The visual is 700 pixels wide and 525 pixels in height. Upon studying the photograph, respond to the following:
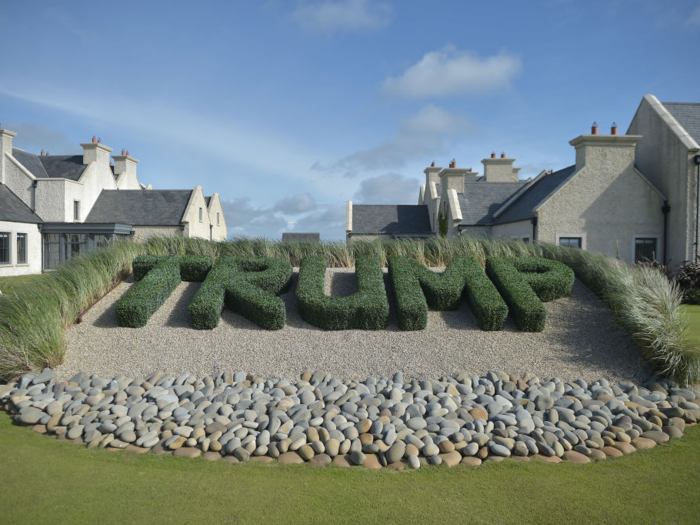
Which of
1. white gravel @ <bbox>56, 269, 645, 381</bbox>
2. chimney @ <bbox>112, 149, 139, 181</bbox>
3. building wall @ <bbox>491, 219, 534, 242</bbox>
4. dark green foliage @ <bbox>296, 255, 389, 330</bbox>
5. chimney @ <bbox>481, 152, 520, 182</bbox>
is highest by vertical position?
chimney @ <bbox>112, 149, 139, 181</bbox>

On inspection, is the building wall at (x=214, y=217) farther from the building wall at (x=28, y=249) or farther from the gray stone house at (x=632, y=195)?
the gray stone house at (x=632, y=195)

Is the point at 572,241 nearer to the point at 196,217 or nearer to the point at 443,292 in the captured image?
the point at 443,292

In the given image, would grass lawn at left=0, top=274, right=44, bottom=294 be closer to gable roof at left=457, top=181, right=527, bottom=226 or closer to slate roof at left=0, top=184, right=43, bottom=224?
slate roof at left=0, top=184, right=43, bottom=224

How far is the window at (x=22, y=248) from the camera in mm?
27562

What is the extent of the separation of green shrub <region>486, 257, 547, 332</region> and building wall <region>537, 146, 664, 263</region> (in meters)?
9.37

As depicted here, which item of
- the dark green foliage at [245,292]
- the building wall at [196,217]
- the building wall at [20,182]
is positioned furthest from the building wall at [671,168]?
the building wall at [20,182]

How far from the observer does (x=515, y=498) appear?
15.3ft

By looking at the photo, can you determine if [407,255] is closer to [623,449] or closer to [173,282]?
[173,282]

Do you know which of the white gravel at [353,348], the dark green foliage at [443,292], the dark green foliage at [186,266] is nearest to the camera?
the white gravel at [353,348]

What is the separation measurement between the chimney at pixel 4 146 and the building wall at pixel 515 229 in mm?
29929

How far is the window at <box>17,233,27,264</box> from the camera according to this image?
90.4 feet

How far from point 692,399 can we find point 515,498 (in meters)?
4.76

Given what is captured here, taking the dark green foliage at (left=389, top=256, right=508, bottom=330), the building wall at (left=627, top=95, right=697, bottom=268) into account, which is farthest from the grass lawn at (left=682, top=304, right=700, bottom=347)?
the building wall at (left=627, top=95, right=697, bottom=268)

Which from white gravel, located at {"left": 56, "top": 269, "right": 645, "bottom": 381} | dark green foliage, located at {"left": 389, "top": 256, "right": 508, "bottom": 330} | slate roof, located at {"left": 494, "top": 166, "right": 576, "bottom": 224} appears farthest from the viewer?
slate roof, located at {"left": 494, "top": 166, "right": 576, "bottom": 224}
